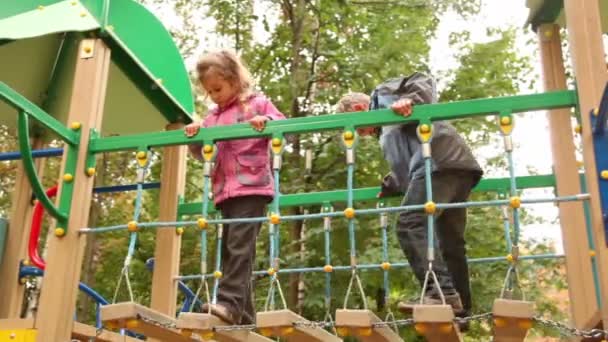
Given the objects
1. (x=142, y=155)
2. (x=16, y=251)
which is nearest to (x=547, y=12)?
(x=142, y=155)

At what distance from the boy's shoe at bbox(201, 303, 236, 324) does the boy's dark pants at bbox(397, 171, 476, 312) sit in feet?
2.91

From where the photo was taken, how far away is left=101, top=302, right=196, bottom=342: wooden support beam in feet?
8.68

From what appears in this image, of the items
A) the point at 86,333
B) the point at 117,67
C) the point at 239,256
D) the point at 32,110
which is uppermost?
the point at 117,67

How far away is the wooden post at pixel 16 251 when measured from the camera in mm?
3783

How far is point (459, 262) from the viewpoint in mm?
3520

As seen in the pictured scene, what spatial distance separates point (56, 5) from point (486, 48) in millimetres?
5852

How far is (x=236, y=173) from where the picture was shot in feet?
10.8

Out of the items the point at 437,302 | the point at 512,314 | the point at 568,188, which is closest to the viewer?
the point at 512,314

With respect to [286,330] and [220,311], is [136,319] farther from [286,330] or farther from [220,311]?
[286,330]

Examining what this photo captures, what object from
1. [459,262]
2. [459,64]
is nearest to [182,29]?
[459,64]

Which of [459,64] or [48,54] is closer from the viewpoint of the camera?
[48,54]

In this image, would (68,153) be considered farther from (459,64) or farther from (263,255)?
(459,64)

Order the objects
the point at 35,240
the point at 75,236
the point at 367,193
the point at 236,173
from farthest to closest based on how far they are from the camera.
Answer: the point at 367,193
the point at 35,240
the point at 236,173
the point at 75,236

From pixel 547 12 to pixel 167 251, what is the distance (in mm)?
2608
